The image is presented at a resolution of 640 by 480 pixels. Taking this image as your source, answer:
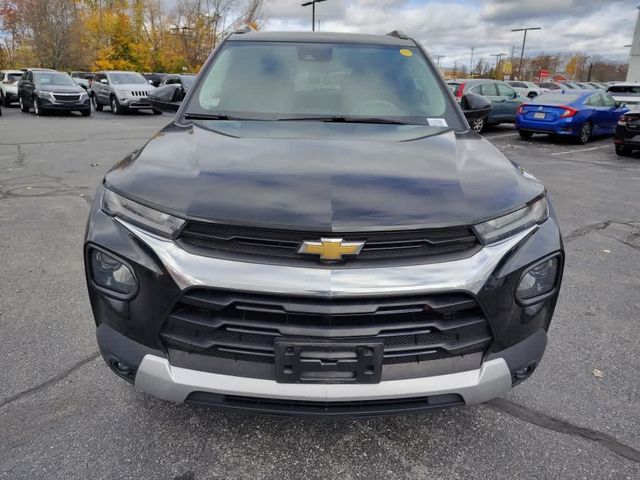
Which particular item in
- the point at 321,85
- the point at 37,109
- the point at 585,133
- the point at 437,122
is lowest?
the point at 585,133

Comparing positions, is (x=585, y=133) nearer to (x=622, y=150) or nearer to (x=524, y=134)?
(x=524, y=134)

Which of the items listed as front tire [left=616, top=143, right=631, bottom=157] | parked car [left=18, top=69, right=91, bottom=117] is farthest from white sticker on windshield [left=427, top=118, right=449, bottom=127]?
parked car [left=18, top=69, right=91, bottom=117]

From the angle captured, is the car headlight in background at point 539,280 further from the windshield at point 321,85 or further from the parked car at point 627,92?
the parked car at point 627,92

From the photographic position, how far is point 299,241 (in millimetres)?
1747

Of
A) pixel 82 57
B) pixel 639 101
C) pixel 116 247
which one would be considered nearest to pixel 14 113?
pixel 116 247

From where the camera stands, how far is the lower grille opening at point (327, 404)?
71.4 inches

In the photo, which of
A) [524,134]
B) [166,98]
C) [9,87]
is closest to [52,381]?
[166,98]

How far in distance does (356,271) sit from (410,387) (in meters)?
0.47

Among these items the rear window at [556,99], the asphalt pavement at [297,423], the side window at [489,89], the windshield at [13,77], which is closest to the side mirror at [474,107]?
the asphalt pavement at [297,423]

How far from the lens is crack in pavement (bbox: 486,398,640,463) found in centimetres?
227

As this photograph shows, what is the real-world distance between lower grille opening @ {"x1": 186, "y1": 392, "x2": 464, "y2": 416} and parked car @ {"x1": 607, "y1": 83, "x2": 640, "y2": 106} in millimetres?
21168

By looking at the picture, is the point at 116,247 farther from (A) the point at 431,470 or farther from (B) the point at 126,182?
(A) the point at 431,470

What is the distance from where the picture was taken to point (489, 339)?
73.7 inches

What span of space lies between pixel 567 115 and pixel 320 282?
1425cm
